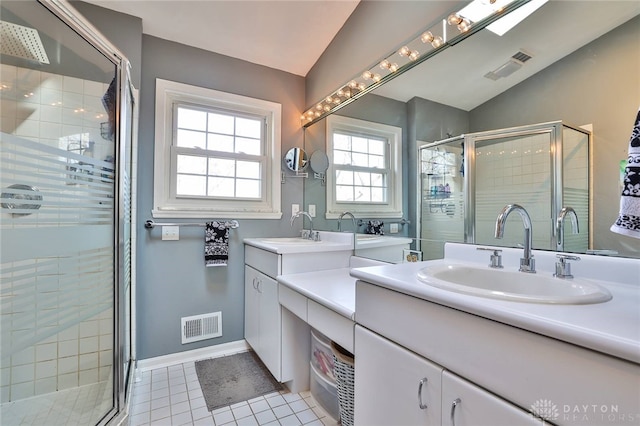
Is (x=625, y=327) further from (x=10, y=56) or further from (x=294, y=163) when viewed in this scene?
(x=10, y=56)

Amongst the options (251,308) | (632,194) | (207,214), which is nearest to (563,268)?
(632,194)

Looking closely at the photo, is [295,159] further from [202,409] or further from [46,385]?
[46,385]

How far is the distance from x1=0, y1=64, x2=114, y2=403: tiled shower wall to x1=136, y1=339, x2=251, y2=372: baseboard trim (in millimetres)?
403

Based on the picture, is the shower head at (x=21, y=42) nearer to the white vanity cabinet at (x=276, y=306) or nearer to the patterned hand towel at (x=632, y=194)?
the white vanity cabinet at (x=276, y=306)

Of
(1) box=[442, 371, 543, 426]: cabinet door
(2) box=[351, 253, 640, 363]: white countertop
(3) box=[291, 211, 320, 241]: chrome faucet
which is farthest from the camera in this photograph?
(3) box=[291, 211, 320, 241]: chrome faucet

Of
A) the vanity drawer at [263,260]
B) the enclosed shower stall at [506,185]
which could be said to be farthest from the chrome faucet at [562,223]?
the vanity drawer at [263,260]

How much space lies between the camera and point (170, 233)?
2104mm

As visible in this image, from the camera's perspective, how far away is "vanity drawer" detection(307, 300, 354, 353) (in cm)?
114

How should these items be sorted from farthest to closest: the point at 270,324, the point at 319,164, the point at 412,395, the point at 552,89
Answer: the point at 319,164, the point at 270,324, the point at 552,89, the point at 412,395

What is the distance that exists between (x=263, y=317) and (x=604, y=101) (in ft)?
6.60

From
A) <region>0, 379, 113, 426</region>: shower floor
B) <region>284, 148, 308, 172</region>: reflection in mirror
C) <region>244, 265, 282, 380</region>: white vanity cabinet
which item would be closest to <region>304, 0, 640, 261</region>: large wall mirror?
<region>244, 265, 282, 380</region>: white vanity cabinet

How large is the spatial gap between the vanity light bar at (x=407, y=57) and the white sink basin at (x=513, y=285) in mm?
1109

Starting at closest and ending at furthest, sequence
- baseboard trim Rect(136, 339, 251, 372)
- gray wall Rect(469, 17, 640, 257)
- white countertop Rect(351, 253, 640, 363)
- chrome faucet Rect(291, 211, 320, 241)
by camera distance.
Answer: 1. white countertop Rect(351, 253, 640, 363)
2. gray wall Rect(469, 17, 640, 257)
3. baseboard trim Rect(136, 339, 251, 372)
4. chrome faucet Rect(291, 211, 320, 241)

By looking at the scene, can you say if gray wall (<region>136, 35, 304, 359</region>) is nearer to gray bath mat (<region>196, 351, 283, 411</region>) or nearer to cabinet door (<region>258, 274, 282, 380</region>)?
gray bath mat (<region>196, 351, 283, 411</region>)
